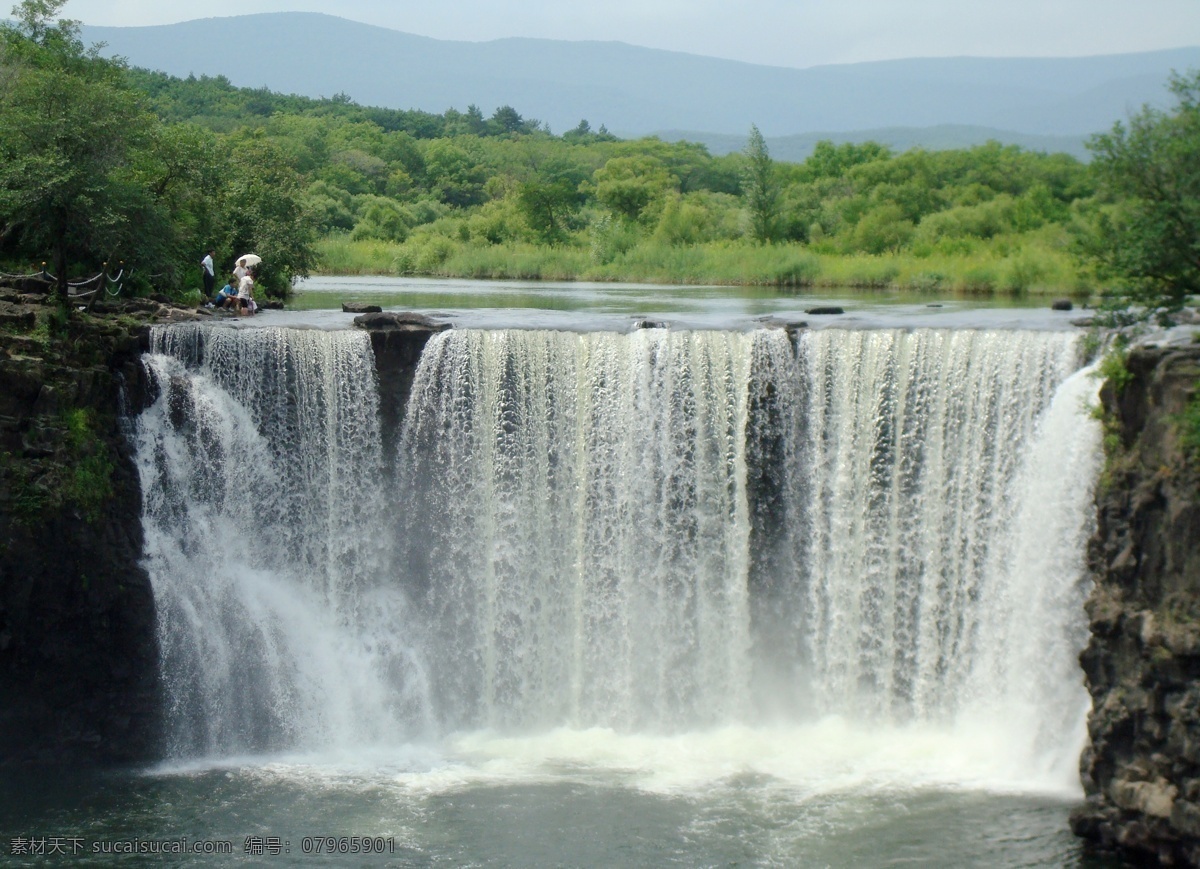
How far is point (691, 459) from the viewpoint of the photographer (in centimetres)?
2028

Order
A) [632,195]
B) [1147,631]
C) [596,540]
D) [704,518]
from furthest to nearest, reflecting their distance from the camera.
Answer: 1. [632,195]
2. [596,540]
3. [704,518]
4. [1147,631]

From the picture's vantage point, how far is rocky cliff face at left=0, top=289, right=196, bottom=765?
60.1ft

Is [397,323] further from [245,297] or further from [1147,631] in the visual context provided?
[1147,631]

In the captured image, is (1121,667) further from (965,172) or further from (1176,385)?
(965,172)

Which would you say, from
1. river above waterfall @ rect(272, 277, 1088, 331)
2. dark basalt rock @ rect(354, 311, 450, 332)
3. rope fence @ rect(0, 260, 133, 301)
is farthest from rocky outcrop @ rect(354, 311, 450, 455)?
rope fence @ rect(0, 260, 133, 301)

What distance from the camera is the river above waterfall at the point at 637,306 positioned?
24250 millimetres

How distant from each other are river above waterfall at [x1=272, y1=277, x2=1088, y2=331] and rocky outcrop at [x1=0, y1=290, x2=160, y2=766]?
15.1 feet

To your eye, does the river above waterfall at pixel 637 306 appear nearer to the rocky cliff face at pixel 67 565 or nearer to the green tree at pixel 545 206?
the rocky cliff face at pixel 67 565

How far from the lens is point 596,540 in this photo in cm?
2052

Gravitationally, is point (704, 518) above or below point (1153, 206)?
below

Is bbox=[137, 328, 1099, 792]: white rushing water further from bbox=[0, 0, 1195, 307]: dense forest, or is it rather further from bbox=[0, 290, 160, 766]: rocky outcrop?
bbox=[0, 0, 1195, 307]: dense forest

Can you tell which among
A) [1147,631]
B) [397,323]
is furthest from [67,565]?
[1147,631]

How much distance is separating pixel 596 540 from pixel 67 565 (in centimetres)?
736

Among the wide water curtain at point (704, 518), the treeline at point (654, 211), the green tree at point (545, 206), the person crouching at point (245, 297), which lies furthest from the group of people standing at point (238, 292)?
the green tree at point (545, 206)
